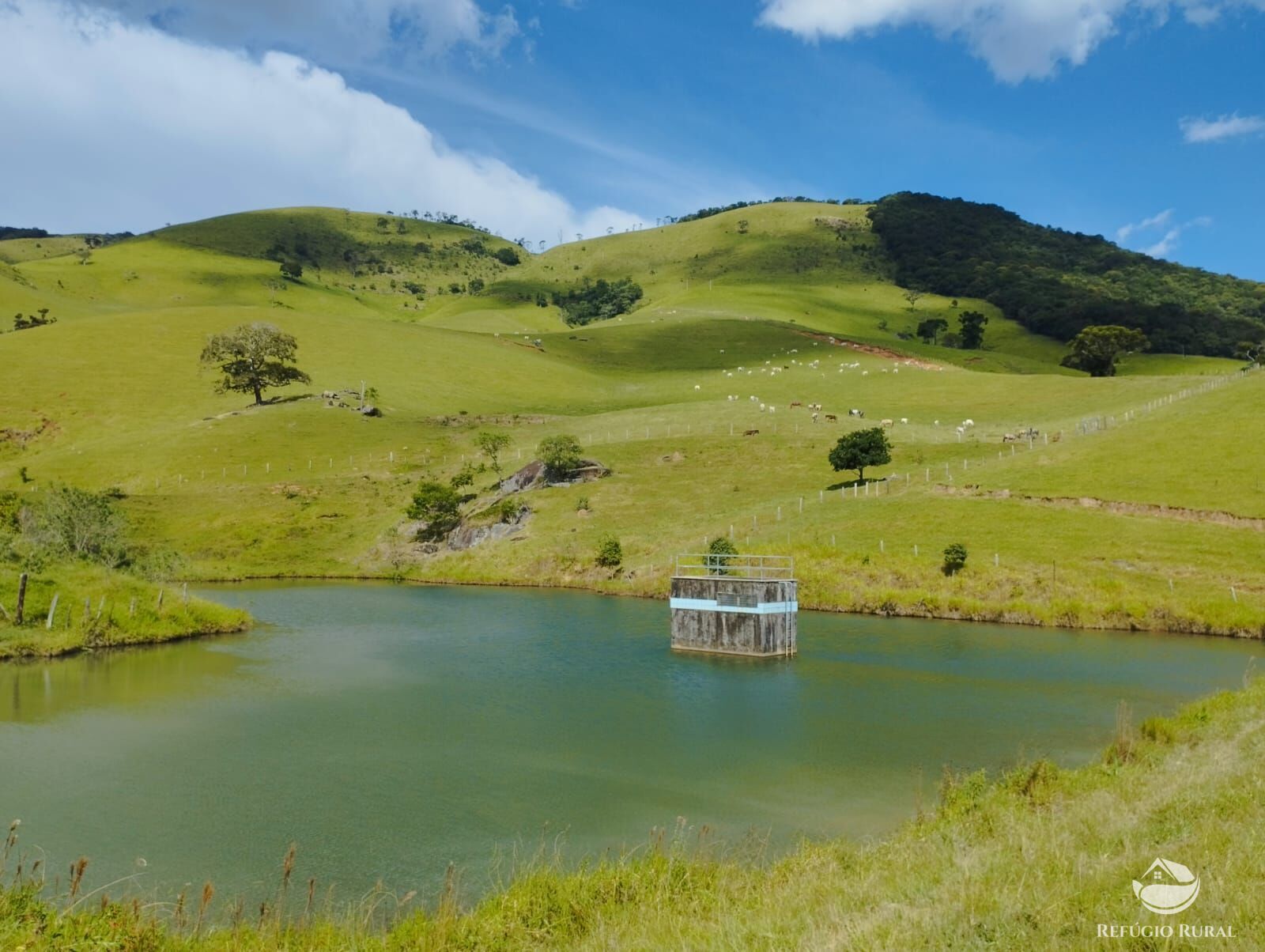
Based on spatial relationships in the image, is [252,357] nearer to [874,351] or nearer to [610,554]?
[610,554]

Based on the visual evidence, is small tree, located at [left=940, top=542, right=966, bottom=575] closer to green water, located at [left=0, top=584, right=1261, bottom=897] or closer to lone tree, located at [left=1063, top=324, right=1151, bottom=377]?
green water, located at [left=0, top=584, right=1261, bottom=897]

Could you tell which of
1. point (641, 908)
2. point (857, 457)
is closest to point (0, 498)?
point (857, 457)

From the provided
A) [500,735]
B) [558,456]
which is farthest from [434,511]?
[500,735]

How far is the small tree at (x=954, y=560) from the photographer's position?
186 ft

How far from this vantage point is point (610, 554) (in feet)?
233

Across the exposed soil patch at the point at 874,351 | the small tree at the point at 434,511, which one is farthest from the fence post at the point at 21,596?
the exposed soil patch at the point at 874,351

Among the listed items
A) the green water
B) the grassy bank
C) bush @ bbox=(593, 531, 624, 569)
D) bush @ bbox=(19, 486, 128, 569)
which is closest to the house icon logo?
the green water

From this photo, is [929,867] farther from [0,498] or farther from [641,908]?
[0,498]

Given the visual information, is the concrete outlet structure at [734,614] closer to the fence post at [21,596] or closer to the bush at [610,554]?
the bush at [610,554]

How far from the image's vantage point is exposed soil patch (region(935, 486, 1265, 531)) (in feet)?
A: 193

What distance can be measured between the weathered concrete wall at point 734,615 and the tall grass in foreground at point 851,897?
1027 inches

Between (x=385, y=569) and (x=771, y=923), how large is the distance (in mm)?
72014

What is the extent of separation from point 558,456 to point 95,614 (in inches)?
1915

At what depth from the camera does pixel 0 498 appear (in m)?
76.2
